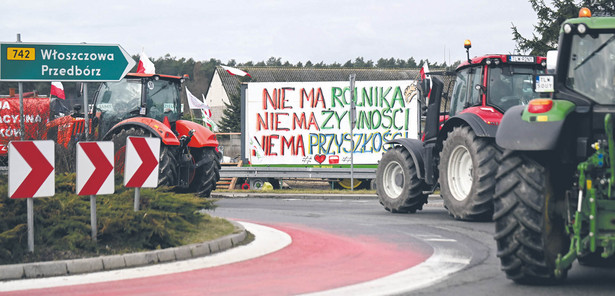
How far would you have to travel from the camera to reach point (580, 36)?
836 cm

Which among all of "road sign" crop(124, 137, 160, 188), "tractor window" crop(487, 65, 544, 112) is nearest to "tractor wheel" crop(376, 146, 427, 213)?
"tractor window" crop(487, 65, 544, 112)

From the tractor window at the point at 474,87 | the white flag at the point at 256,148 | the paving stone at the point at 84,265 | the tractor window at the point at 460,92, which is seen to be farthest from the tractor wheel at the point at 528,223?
the white flag at the point at 256,148

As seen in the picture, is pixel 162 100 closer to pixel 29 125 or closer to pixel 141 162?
pixel 29 125

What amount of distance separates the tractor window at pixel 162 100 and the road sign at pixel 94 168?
925 cm

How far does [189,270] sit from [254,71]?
6697 centimetres

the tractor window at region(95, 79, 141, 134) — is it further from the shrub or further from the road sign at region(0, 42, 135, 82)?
the shrub

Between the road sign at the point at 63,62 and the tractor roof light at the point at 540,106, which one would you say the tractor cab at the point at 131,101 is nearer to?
the road sign at the point at 63,62

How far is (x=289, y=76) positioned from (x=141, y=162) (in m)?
66.5

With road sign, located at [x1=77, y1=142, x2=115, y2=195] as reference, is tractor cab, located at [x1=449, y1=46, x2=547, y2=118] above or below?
above

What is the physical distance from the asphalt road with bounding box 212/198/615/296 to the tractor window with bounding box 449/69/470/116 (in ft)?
6.79

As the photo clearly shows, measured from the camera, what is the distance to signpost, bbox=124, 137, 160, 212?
11359mm

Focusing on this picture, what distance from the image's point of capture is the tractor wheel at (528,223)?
788 cm

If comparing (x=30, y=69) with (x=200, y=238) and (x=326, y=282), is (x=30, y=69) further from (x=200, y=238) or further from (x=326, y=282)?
(x=326, y=282)

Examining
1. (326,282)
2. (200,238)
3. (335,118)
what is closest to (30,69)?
(200,238)
